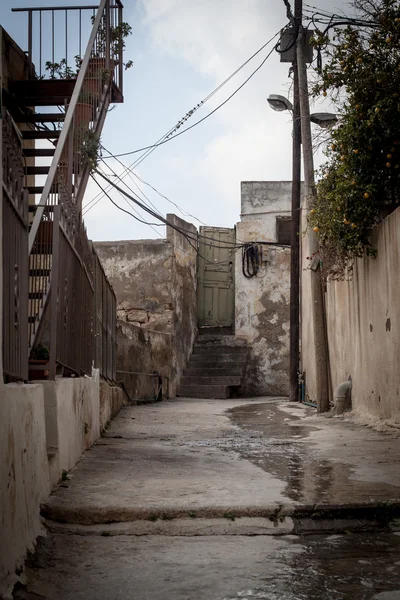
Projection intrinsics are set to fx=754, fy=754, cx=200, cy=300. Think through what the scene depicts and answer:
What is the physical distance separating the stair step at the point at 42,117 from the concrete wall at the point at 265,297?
11.7 metres

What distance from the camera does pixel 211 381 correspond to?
62.0ft

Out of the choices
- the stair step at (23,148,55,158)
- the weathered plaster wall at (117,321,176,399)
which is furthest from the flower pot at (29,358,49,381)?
the weathered plaster wall at (117,321,176,399)

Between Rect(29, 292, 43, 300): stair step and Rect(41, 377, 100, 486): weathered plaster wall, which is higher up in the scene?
Rect(29, 292, 43, 300): stair step

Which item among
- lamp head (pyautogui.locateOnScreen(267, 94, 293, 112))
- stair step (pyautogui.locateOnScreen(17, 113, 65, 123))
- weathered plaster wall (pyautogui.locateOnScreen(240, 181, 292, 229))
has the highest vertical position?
lamp head (pyautogui.locateOnScreen(267, 94, 293, 112))

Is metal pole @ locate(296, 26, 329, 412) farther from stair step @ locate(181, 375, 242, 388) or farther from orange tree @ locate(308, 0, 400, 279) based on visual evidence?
stair step @ locate(181, 375, 242, 388)

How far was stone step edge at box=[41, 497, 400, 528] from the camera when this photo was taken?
3727 millimetres

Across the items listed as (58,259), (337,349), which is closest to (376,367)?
(337,349)

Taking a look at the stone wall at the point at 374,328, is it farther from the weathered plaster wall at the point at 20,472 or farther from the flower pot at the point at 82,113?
the weathered plaster wall at the point at 20,472

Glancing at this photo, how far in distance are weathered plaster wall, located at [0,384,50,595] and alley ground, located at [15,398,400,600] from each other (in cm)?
11

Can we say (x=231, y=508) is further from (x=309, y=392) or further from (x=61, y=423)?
(x=309, y=392)

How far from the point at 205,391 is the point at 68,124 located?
11.3 m

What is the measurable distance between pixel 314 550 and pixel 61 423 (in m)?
2.05

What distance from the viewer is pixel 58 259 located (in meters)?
4.96

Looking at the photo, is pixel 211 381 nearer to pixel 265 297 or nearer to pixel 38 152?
pixel 265 297
